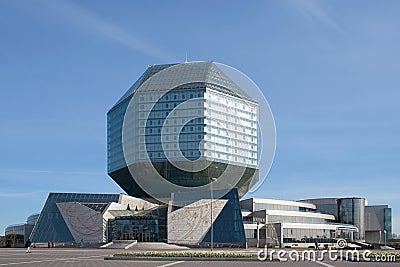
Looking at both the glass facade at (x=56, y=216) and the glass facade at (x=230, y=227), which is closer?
the glass facade at (x=230, y=227)

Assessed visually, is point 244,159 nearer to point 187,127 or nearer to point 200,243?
point 187,127

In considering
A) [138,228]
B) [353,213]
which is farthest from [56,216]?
[353,213]

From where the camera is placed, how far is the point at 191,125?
389 feet

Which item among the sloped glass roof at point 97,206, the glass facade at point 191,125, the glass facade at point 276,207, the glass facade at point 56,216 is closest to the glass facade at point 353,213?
the glass facade at point 276,207

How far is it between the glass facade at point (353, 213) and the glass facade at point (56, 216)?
50.8 meters

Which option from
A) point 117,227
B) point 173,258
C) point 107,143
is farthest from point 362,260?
point 107,143

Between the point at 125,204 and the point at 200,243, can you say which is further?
the point at 125,204

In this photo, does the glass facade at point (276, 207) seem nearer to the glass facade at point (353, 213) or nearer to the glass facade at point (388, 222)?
the glass facade at point (353, 213)

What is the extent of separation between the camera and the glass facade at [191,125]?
118 meters

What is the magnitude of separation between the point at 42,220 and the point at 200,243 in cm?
2801

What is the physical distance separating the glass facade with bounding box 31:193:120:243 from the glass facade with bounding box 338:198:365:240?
167ft

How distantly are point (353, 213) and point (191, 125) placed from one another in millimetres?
39148

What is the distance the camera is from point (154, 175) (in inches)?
4729

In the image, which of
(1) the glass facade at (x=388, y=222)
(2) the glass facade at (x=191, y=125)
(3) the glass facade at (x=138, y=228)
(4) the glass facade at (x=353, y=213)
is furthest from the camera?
(1) the glass facade at (x=388, y=222)
